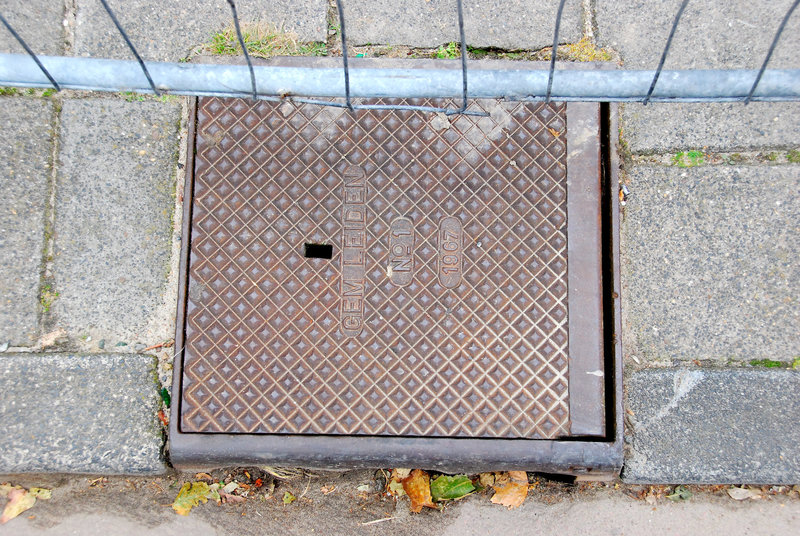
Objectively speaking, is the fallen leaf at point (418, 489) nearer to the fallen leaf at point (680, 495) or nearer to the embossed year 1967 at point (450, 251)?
the embossed year 1967 at point (450, 251)

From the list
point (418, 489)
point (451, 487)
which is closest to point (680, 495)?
point (451, 487)

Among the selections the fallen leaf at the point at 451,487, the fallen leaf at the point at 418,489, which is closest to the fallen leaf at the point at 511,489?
the fallen leaf at the point at 451,487

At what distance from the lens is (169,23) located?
2266mm

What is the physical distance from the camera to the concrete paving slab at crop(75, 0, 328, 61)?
226 cm

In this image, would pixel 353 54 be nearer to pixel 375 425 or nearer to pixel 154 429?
pixel 375 425

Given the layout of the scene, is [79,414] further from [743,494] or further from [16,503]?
[743,494]

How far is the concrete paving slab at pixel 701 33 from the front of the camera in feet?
7.36

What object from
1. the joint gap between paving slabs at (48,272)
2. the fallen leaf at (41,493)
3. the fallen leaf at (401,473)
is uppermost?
the joint gap between paving slabs at (48,272)

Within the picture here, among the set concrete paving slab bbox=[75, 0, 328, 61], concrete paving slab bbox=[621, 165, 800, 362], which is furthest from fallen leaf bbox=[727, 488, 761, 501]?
concrete paving slab bbox=[75, 0, 328, 61]

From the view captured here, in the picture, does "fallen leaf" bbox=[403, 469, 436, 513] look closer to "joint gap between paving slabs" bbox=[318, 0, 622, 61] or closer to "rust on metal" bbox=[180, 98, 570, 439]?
"rust on metal" bbox=[180, 98, 570, 439]

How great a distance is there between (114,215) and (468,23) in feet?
5.08

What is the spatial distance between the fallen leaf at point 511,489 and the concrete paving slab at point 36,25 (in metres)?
2.37

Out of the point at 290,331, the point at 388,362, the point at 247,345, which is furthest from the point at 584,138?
the point at 247,345

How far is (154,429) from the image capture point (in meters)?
2.12
